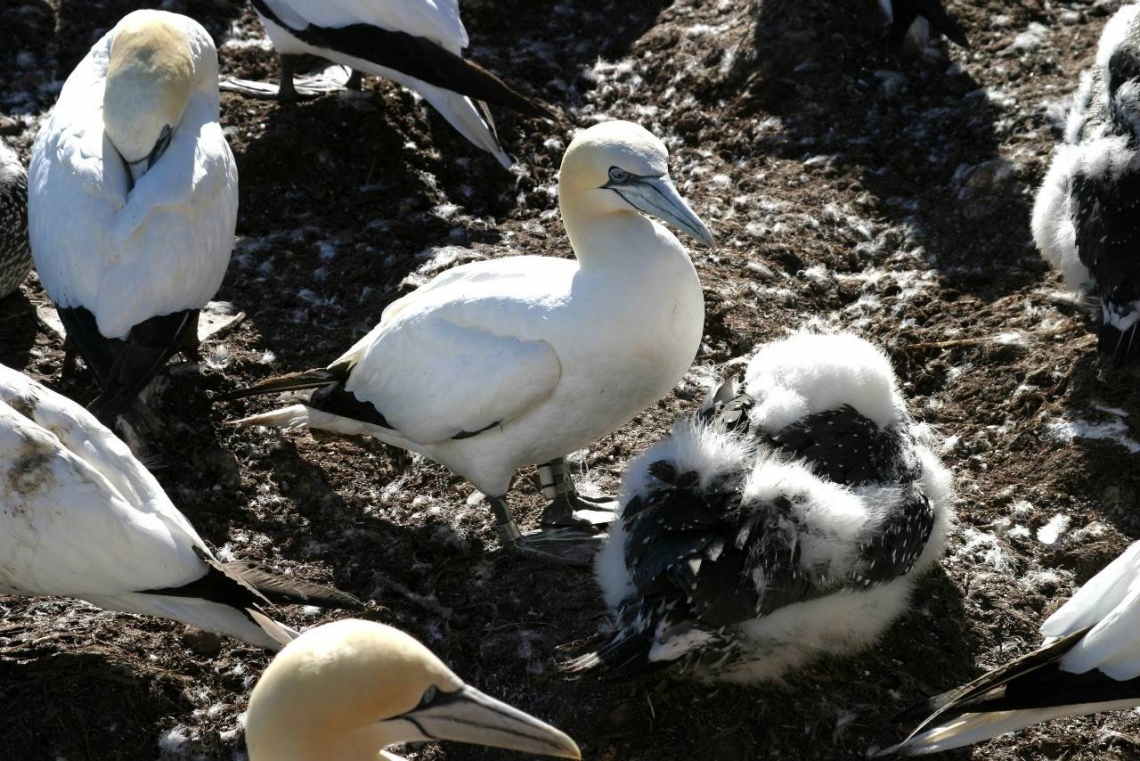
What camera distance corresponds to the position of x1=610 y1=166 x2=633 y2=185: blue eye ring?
4468 millimetres

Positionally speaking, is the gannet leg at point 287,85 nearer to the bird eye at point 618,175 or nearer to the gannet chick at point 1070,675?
the bird eye at point 618,175

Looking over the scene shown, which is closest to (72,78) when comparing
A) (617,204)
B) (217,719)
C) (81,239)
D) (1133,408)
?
(81,239)

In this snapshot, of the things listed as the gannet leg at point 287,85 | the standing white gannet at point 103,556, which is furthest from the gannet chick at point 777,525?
the gannet leg at point 287,85

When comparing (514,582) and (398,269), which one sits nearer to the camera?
(514,582)

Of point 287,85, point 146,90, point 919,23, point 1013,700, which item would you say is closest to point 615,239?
point 1013,700

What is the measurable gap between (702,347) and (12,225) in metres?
3.10

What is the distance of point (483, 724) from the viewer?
2.82 meters

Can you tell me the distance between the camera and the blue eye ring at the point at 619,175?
4468 millimetres

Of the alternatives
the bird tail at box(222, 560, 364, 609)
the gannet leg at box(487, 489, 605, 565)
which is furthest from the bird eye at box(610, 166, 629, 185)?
the bird tail at box(222, 560, 364, 609)

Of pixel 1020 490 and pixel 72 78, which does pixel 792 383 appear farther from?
pixel 72 78

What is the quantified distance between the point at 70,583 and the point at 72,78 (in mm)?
2931

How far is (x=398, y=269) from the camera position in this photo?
605 cm

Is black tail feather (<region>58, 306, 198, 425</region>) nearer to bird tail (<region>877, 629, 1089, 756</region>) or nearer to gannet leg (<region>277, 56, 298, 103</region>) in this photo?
gannet leg (<region>277, 56, 298, 103</region>)

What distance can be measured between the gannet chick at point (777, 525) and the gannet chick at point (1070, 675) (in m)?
0.54
